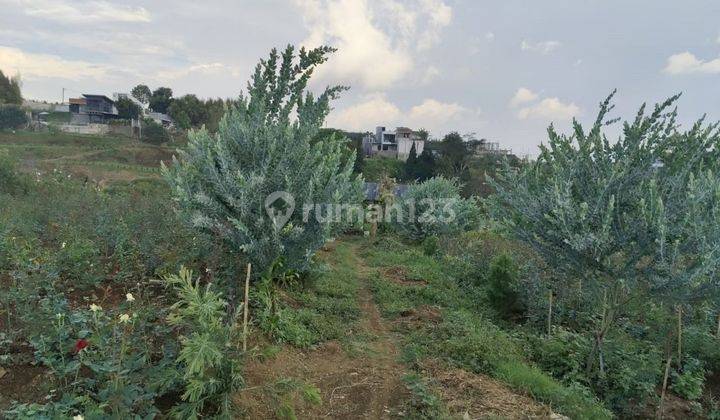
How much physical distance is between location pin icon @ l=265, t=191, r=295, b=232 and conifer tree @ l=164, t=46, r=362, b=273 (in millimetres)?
13

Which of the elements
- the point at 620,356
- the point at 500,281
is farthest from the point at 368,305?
the point at 620,356

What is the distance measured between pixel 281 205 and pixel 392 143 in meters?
56.0

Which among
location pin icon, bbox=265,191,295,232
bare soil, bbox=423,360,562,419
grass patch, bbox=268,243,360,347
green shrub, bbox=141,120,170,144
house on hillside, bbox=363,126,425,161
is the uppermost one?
house on hillside, bbox=363,126,425,161

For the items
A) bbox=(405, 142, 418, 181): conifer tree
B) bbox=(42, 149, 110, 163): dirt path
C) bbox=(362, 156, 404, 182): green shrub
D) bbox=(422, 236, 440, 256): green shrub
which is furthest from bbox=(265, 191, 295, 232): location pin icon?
bbox=(405, 142, 418, 181): conifer tree

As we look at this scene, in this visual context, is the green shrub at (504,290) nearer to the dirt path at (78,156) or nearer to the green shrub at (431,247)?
the green shrub at (431,247)

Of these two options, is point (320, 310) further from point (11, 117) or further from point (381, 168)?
point (11, 117)

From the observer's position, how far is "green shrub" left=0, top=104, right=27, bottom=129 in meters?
43.0

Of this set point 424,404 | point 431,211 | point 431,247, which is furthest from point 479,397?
point 431,211

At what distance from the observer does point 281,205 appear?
5.68 m

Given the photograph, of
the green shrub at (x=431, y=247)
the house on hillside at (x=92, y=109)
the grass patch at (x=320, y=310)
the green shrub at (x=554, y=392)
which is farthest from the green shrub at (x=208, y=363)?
the house on hillside at (x=92, y=109)

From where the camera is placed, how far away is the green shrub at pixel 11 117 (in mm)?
43031

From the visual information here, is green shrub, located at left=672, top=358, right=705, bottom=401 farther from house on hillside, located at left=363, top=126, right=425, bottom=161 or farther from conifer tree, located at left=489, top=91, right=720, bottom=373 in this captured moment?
house on hillside, located at left=363, top=126, right=425, bottom=161

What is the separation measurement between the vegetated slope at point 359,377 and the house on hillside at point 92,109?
61.1 metres

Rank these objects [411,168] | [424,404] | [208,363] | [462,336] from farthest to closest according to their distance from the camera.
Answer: [411,168] < [462,336] < [424,404] < [208,363]
